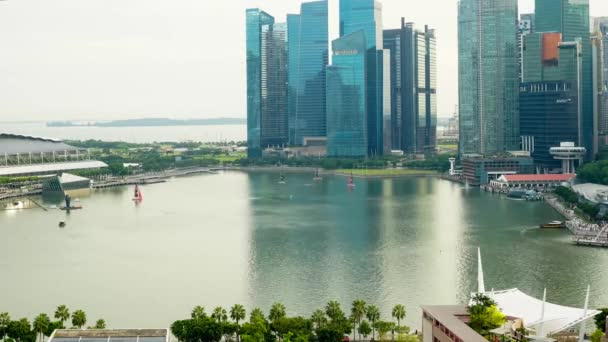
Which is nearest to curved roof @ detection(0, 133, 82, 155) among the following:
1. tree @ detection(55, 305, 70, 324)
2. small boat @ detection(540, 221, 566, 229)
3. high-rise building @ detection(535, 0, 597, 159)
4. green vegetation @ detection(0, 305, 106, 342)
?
high-rise building @ detection(535, 0, 597, 159)

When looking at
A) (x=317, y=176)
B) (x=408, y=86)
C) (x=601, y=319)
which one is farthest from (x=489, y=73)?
(x=601, y=319)

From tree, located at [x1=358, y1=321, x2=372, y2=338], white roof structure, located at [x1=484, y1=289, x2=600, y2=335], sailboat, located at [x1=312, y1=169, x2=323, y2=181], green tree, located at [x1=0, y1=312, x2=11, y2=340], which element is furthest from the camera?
sailboat, located at [x1=312, y1=169, x2=323, y2=181]

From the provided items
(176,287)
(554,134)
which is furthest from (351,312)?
(554,134)

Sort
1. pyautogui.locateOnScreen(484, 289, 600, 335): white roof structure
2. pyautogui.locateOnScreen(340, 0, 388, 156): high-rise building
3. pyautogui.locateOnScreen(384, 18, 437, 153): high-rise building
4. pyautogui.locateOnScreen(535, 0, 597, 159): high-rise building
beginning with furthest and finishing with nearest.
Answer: pyautogui.locateOnScreen(384, 18, 437, 153): high-rise building, pyautogui.locateOnScreen(340, 0, 388, 156): high-rise building, pyautogui.locateOnScreen(535, 0, 597, 159): high-rise building, pyautogui.locateOnScreen(484, 289, 600, 335): white roof structure

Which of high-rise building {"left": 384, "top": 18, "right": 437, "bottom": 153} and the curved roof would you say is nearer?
the curved roof

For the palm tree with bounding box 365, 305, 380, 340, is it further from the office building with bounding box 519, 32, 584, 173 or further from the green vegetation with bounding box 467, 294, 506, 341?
the office building with bounding box 519, 32, 584, 173

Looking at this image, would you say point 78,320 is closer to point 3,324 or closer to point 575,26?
point 3,324

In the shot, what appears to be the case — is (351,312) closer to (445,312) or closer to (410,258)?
(445,312)
